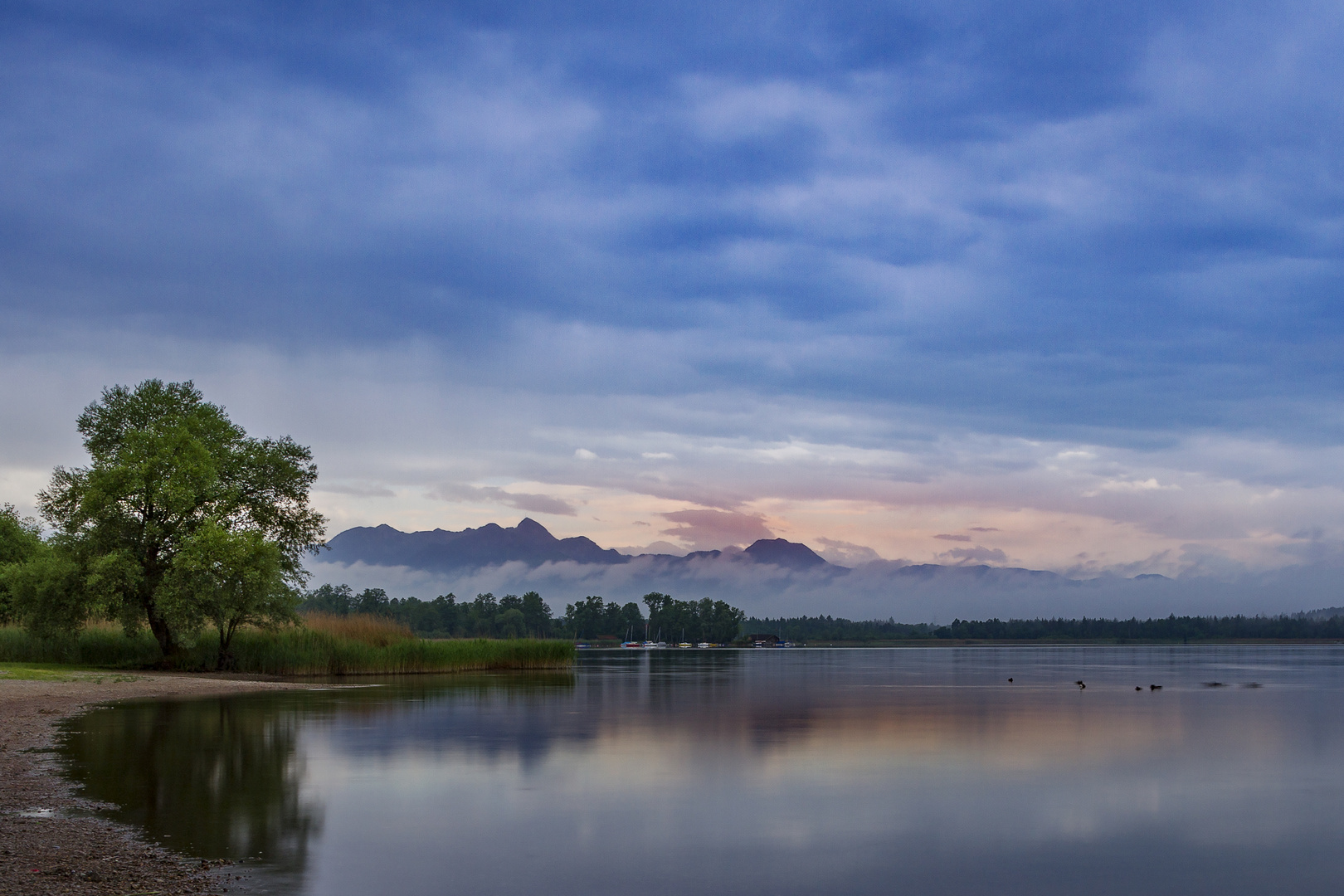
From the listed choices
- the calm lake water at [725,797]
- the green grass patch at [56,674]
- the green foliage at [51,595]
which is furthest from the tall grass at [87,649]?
the calm lake water at [725,797]

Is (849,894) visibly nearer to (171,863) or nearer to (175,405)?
(171,863)

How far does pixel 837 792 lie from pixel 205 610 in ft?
117

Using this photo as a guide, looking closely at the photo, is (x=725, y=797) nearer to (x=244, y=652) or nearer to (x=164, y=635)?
(x=244, y=652)

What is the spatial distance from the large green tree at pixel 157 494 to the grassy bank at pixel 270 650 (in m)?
1.42

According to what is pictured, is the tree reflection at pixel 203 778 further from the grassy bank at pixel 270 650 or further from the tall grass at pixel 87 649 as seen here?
the tall grass at pixel 87 649

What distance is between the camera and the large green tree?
142 ft

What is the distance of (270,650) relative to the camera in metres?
47.6

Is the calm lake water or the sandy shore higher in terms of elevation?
the sandy shore

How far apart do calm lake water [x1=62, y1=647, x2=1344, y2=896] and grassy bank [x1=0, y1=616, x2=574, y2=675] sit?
19307mm

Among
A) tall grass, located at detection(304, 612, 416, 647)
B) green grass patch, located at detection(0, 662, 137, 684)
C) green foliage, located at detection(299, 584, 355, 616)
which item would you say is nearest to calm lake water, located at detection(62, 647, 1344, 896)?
green grass patch, located at detection(0, 662, 137, 684)

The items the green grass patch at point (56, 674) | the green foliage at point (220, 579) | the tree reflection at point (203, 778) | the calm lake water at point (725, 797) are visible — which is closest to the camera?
the calm lake water at point (725, 797)

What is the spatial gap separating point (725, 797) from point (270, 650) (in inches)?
1519

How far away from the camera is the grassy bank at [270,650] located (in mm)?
47188

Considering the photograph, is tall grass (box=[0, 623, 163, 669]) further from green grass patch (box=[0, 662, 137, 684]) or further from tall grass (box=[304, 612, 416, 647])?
tall grass (box=[304, 612, 416, 647])
